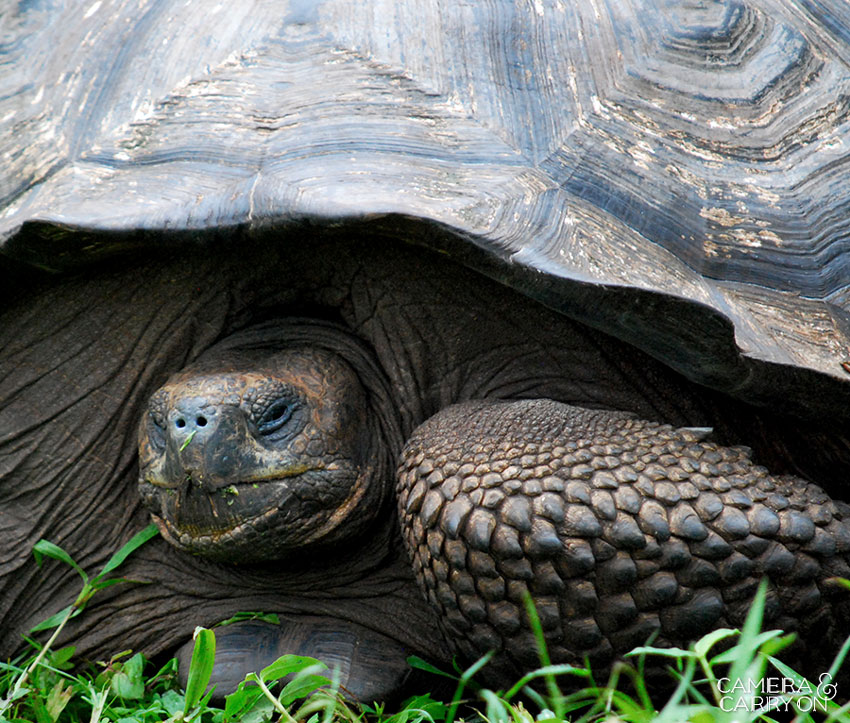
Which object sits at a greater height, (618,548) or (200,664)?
(618,548)

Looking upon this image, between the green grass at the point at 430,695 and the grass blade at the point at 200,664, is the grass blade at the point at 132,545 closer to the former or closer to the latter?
the green grass at the point at 430,695

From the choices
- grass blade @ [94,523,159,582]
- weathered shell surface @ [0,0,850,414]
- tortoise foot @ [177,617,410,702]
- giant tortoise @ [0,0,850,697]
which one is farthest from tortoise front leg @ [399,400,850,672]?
grass blade @ [94,523,159,582]

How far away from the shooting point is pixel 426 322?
2.29 m

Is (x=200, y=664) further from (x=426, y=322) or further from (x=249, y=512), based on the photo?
(x=426, y=322)

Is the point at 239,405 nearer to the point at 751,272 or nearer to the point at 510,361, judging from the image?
the point at 510,361

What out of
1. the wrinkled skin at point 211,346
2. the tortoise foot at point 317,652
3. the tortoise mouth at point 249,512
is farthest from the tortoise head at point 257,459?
the tortoise foot at point 317,652

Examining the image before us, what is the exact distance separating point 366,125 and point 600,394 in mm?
817

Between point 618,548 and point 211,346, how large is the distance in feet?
3.89

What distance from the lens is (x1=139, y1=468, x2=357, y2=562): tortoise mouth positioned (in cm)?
208

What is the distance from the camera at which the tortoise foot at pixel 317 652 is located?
7.26 feet

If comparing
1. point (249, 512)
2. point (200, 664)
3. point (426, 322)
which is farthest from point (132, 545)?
point (426, 322)

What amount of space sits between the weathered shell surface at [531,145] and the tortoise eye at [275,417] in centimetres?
43

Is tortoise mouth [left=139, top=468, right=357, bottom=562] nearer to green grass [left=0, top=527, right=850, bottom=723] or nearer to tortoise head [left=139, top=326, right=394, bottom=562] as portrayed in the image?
tortoise head [left=139, top=326, right=394, bottom=562]

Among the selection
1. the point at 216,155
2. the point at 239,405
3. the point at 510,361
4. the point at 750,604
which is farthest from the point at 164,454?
the point at 750,604
